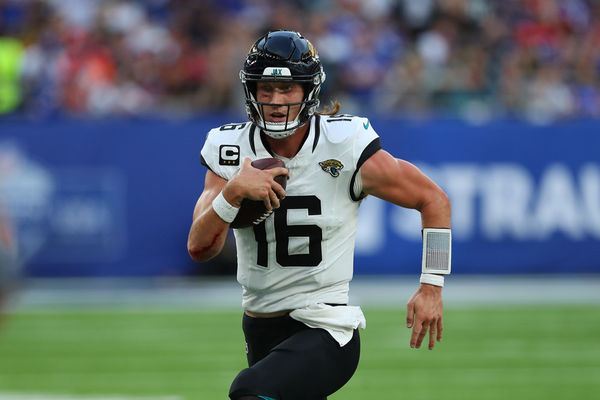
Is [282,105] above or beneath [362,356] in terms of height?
above

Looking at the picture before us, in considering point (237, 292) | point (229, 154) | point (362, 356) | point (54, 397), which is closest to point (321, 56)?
point (237, 292)

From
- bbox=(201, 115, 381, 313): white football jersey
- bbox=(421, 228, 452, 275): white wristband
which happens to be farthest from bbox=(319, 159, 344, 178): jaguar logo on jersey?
bbox=(421, 228, 452, 275): white wristband

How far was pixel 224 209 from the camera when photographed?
161 inches

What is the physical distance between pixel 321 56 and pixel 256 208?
9.04 meters

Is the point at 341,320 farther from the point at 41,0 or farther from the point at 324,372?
the point at 41,0

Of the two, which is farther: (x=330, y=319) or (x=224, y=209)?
(x=330, y=319)

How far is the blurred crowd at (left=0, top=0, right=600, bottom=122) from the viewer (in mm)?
12547

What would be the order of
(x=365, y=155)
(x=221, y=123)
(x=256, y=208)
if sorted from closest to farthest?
1. (x=256, y=208)
2. (x=365, y=155)
3. (x=221, y=123)

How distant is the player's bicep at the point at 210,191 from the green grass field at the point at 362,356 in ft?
8.40

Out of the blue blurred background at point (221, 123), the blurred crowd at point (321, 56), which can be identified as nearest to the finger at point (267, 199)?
the blue blurred background at point (221, 123)

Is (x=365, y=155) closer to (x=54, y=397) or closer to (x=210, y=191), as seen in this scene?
(x=210, y=191)

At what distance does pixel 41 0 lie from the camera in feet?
45.1

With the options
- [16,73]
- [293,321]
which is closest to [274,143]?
[293,321]

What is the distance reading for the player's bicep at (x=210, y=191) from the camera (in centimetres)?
435
